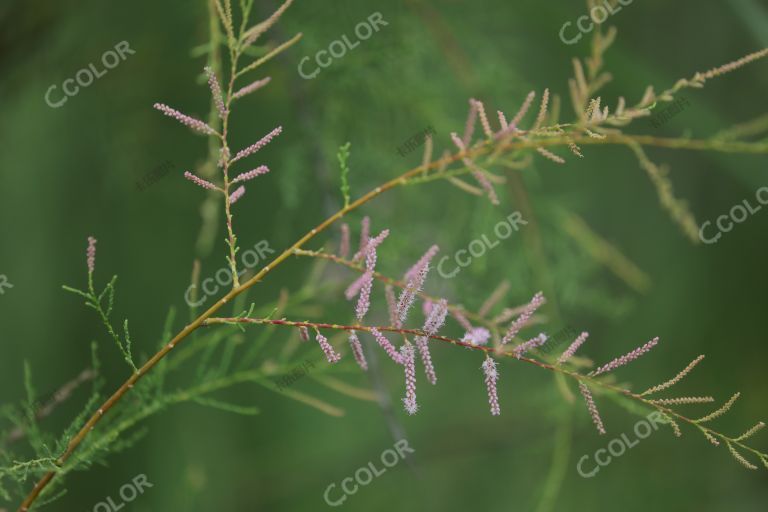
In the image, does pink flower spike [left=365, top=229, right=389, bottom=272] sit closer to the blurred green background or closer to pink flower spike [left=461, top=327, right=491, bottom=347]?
pink flower spike [left=461, top=327, right=491, bottom=347]

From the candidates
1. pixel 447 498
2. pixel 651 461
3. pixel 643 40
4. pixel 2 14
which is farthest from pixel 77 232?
pixel 651 461

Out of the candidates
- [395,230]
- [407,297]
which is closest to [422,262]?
[407,297]

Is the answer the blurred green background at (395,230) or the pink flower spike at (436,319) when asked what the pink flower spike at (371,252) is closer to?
the pink flower spike at (436,319)

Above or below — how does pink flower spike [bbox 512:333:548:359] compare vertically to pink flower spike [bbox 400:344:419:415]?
below

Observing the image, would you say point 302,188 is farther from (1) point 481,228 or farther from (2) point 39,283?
(2) point 39,283

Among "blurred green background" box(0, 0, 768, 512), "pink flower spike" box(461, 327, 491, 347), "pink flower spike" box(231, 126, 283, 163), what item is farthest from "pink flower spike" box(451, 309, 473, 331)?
"blurred green background" box(0, 0, 768, 512)

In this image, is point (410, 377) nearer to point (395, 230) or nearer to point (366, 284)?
point (366, 284)
